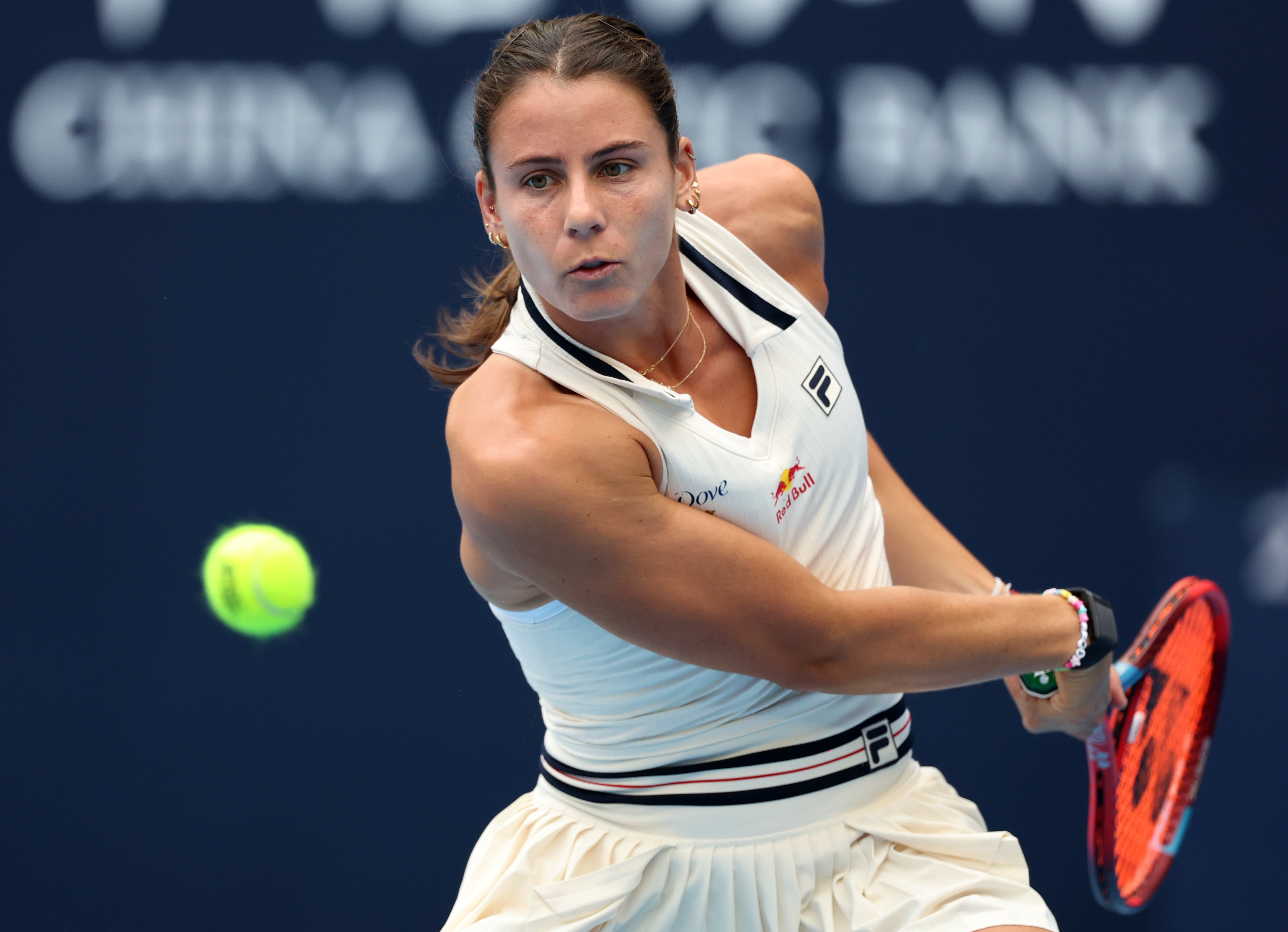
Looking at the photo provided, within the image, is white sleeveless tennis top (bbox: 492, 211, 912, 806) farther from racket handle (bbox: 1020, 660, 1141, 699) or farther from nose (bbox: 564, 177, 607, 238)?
racket handle (bbox: 1020, 660, 1141, 699)

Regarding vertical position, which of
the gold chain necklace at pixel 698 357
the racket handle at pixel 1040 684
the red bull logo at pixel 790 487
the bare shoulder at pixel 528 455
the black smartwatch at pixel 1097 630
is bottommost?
the racket handle at pixel 1040 684

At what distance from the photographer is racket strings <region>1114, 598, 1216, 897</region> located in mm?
2301

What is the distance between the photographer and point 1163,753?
8.09 feet

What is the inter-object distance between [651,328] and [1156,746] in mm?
1542

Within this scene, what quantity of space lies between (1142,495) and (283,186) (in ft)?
6.62

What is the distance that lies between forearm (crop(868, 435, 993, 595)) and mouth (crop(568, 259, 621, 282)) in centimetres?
67

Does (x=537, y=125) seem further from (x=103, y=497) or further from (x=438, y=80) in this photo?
(x=103, y=497)

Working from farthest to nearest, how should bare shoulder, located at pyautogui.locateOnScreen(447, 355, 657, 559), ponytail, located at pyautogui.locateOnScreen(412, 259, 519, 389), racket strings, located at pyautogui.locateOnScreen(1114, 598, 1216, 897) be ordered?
racket strings, located at pyautogui.locateOnScreen(1114, 598, 1216, 897) < ponytail, located at pyautogui.locateOnScreen(412, 259, 519, 389) < bare shoulder, located at pyautogui.locateOnScreen(447, 355, 657, 559)

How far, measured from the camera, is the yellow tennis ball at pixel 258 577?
8.83ft

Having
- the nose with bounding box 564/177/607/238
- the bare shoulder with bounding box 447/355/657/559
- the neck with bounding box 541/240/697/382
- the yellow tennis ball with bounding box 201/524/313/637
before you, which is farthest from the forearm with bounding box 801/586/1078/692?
the yellow tennis ball with bounding box 201/524/313/637

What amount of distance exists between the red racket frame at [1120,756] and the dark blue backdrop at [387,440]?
0.58 meters

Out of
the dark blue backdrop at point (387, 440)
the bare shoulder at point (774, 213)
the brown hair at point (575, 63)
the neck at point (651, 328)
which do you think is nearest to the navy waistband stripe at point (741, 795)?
the neck at point (651, 328)

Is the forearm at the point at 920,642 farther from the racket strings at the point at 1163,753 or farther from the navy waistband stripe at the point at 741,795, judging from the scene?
the racket strings at the point at 1163,753

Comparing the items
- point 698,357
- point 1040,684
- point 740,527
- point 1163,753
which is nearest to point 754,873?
point 740,527
